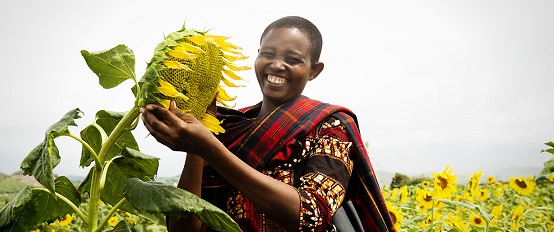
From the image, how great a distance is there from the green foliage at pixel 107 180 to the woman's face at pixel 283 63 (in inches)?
17.1

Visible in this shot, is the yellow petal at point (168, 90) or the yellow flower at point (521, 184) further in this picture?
the yellow flower at point (521, 184)

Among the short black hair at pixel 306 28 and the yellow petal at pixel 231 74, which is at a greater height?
the short black hair at pixel 306 28

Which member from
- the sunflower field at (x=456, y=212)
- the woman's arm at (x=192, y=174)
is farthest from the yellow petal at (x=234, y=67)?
the sunflower field at (x=456, y=212)

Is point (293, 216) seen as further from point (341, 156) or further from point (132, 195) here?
point (132, 195)

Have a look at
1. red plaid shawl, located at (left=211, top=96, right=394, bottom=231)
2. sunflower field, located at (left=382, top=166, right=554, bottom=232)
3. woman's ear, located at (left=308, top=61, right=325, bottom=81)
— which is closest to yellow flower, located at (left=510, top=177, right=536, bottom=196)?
sunflower field, located at (left=382, top=166, right=554, bottom=232)

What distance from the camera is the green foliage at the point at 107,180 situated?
3.56 feet

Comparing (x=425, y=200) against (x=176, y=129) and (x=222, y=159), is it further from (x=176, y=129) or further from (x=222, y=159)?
(x=176, y=129)

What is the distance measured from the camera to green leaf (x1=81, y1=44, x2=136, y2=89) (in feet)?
3.66

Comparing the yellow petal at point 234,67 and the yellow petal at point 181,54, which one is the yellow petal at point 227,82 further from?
the yellow petal at point 181,54

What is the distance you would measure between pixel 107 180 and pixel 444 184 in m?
1.77

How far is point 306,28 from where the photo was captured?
1671 millimetres

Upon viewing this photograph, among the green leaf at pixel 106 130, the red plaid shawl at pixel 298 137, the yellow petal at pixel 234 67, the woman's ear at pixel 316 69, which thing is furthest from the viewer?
the woman's ear at pixel 316 69

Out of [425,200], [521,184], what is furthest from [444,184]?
[521,184]

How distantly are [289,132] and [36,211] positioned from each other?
643 millimetres
